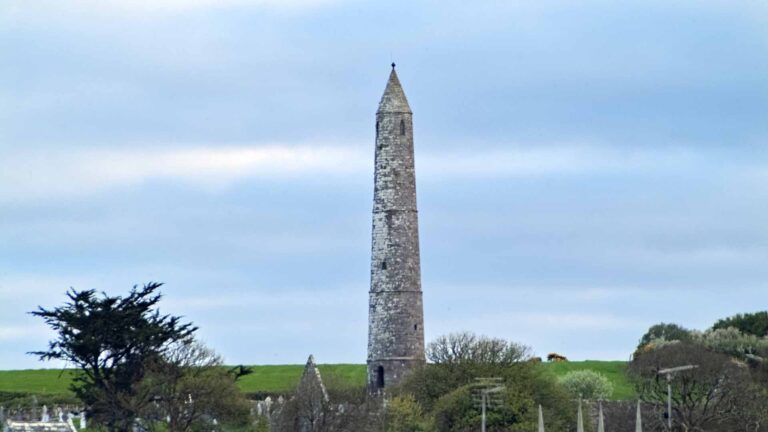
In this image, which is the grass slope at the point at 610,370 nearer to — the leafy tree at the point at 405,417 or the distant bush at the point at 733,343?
the distant bush at the point at 733,343

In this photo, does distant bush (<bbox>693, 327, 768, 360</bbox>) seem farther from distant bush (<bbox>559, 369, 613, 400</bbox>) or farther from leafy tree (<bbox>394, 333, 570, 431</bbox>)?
leafy tree (<bbox>394, 333, 570, 431</bbox>)

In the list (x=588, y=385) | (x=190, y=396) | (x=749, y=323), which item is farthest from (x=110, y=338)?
(x=749, y=323)

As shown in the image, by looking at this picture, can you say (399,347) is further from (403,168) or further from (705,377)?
(705,377)

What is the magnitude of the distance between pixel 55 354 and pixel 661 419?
2469 centimetres

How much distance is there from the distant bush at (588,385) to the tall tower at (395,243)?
1138 centimetres

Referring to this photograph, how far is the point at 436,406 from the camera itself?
299 feet

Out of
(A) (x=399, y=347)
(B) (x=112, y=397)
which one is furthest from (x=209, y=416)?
A: (A) (x=399, y=347)

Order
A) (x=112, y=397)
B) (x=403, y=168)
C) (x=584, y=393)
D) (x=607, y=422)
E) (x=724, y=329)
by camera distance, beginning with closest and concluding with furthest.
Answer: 1. (x=112, y=397)
2. (x=607, y=422)
3. (x=403, y=168)
4. (x=584, y=393)
5. (x=724, y=329)

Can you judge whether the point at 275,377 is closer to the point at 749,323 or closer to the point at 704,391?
the point at 749,323

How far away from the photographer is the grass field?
120 meters

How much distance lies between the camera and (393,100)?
102m

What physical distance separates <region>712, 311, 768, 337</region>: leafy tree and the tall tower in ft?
122

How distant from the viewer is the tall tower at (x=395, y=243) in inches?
4013

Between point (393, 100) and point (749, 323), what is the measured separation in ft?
140
